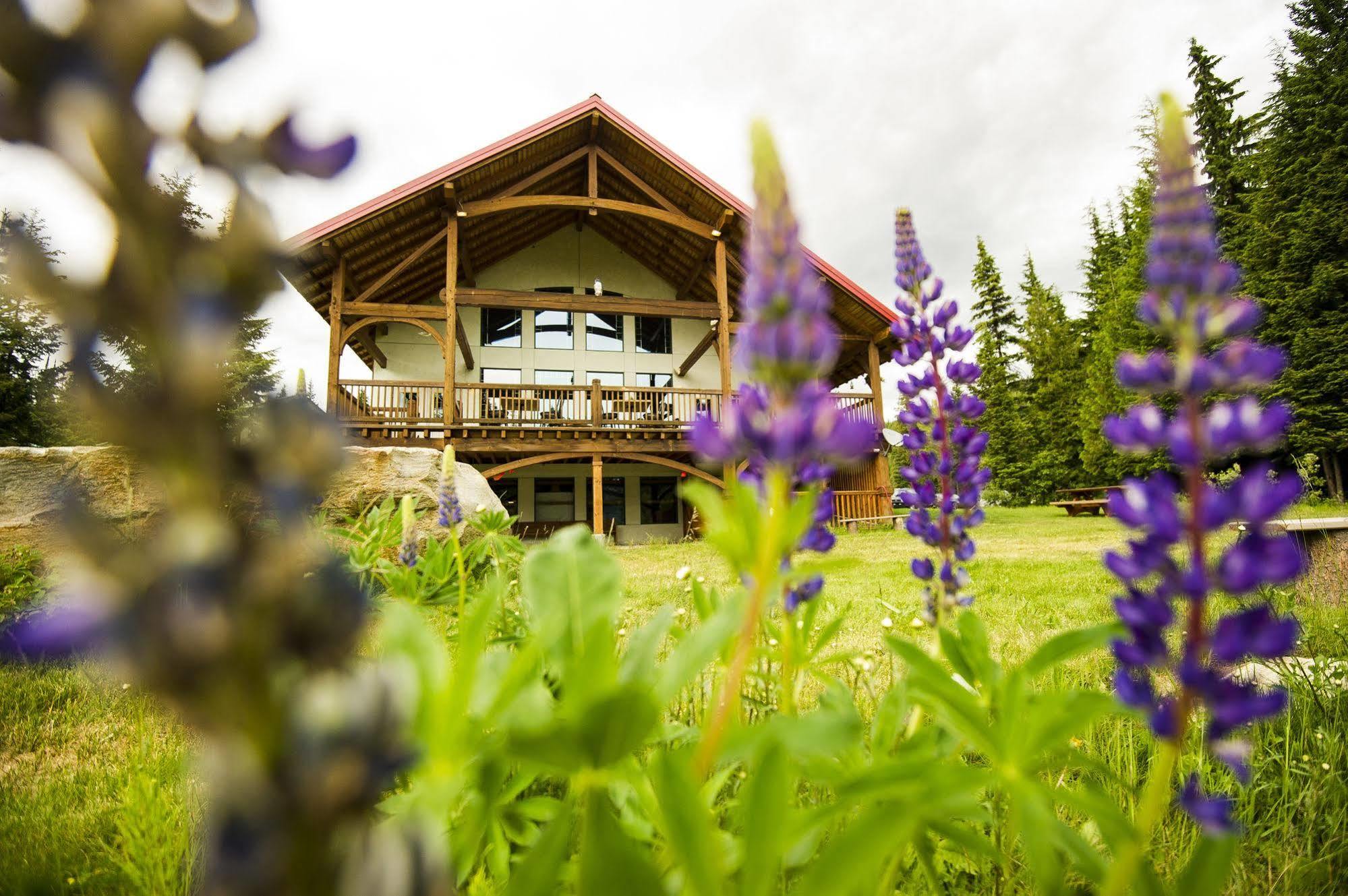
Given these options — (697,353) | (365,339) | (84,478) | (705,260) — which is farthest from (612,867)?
(697,353)

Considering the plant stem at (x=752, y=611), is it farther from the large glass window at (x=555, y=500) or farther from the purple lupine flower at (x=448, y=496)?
the large glass window at (x=555, y=500)

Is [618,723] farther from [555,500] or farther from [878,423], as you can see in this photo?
[555,500]

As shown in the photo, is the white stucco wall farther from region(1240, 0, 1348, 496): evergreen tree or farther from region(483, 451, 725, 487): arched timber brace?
region(1240, 0, 1348, 496): evergreen tree

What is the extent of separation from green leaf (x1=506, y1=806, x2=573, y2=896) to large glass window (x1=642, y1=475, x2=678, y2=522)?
1877cm

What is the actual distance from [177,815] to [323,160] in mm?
1774

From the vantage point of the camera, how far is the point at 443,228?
1509cm

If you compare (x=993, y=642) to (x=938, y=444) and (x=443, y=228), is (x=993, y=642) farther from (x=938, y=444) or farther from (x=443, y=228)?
(x=443, y=228)

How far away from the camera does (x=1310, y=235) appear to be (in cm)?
1659

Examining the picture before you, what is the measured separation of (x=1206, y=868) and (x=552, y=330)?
1886 centimetres

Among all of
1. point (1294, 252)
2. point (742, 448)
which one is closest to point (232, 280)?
point (742, 448)

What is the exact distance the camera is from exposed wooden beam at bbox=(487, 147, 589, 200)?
14.3 meters

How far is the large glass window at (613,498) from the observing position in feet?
62.0

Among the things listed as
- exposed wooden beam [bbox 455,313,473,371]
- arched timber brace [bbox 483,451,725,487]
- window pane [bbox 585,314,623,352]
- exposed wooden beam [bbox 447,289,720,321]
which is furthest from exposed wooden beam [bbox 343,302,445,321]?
window pane [bbox 585,314,623,352]

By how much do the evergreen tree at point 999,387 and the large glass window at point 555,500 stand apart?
17.5 metres
